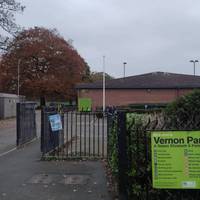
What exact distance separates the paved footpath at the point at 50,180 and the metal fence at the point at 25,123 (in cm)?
436

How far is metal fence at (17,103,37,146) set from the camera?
66.0ft

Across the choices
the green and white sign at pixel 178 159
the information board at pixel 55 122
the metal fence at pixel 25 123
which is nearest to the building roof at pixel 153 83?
the metal fence at pixel 25 123

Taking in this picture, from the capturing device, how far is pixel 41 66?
9256 centimetres

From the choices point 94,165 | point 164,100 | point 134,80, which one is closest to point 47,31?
point 134,80

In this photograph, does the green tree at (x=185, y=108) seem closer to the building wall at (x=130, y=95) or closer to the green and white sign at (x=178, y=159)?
the green and white sign at (x=178, y=159)

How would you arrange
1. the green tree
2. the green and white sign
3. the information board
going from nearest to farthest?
the green and white sign → the green tree → the information board

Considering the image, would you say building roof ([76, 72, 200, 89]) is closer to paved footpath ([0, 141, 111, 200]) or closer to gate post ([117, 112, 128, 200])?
paved footpath ([0, 141, 111, 200])

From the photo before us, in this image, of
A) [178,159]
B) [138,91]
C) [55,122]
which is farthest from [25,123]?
[138,91]

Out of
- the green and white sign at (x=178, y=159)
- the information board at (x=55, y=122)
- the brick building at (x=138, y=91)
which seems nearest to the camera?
the green and white sign at (x=178, y=159)

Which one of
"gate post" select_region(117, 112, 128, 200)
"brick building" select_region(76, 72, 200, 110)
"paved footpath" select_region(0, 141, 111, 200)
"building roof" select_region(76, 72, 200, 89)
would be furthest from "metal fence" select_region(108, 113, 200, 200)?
"brick building" select_region(76, 72, 200, 110)

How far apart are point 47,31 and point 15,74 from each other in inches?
384

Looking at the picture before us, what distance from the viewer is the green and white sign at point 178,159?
676 cm

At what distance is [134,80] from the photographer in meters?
75.9

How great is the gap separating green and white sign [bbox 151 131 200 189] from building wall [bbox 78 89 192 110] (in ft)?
204
